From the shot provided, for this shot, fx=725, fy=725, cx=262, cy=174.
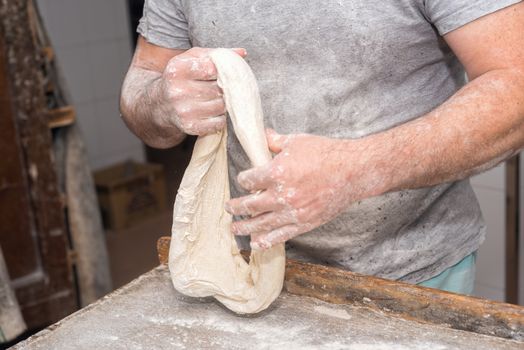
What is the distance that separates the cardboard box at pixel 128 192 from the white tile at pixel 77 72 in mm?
507

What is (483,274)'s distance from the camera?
3.06m

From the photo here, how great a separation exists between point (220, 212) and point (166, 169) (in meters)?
4.28

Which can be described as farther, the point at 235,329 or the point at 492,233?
the point at 492,233

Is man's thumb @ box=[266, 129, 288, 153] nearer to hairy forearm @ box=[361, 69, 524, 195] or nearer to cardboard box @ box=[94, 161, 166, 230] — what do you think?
hairy forearm @ box=[361, 69, 524, 195]

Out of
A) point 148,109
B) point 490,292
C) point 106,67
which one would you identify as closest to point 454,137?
point 148,109

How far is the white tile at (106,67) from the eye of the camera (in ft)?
15.3

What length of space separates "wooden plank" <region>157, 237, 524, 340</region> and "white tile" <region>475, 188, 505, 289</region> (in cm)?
161

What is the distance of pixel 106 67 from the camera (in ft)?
15.5

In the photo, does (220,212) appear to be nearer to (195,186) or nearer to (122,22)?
(195,186)

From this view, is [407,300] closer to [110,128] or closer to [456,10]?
[456,10]

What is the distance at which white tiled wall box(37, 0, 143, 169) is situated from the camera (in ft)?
14.5

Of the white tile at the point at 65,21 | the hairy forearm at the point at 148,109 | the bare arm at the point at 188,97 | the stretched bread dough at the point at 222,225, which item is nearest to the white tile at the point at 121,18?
the white tile at the point at 65,21

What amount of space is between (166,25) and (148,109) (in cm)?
29

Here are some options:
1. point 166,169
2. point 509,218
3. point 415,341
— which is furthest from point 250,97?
point 166,169
